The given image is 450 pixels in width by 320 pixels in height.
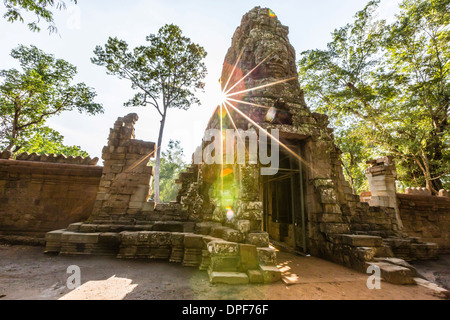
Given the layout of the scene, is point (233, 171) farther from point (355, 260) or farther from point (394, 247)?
point (394, 247)

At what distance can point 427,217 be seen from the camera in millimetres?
7258

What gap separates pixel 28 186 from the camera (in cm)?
519

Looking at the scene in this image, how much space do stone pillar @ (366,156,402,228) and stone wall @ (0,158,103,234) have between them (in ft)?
32.1

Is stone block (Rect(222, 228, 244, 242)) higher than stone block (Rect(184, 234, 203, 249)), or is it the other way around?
stone block (Rect(222, 228, 244, 242))

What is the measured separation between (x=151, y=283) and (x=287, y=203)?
21.0ft

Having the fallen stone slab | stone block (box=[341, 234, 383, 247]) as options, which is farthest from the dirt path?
stone block (box=[341, 234, 383, 247])

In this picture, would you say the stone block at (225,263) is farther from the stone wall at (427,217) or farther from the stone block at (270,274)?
the stone wall at (427,217)

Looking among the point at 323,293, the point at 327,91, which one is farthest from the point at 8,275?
the point at 327,91

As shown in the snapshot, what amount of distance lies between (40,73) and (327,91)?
21945mm

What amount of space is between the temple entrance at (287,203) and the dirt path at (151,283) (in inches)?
83.6

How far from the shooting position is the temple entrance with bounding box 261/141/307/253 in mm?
6020

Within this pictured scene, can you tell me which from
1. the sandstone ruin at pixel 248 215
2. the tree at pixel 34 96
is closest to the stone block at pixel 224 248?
the sandstone ruin at pixel 248 215

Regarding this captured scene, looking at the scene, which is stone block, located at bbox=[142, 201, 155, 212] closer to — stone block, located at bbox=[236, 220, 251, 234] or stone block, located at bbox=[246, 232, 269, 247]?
stone block, located at bbox=[236, 220, 251, 234]
